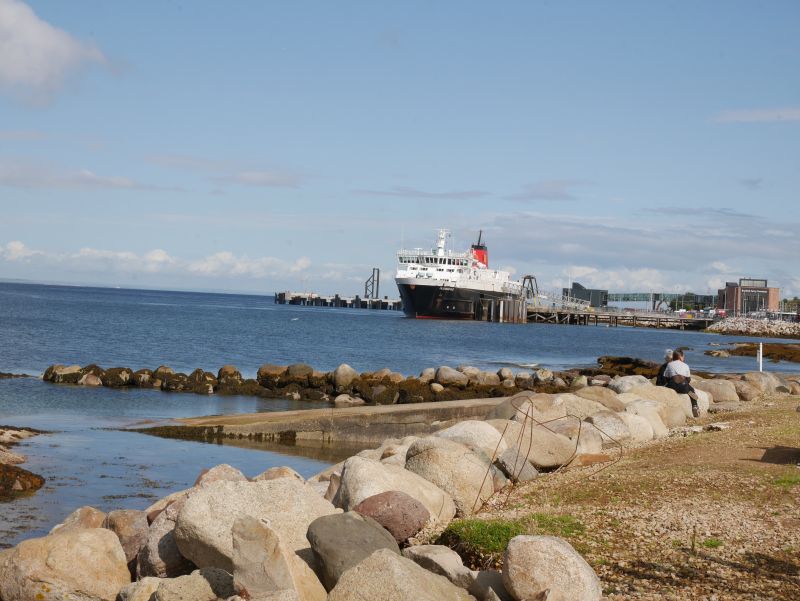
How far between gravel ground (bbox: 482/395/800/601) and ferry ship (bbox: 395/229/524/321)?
240 feet

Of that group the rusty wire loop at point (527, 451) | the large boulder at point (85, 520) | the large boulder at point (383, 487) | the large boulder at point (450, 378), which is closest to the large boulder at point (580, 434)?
the rusty wire loop at point (527, 451)

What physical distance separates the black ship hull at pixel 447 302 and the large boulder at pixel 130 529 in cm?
7564

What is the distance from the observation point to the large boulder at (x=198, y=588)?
19.5 feet

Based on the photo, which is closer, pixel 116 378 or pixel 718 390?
pixel 718 390

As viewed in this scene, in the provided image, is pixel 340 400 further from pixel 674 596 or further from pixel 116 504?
pixel 674 596

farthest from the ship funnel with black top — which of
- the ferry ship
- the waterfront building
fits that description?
the waterfront building

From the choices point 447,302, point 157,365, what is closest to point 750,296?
point 447,302

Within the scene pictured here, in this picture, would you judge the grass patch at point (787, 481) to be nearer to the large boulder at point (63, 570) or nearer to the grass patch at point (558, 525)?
the grass patch at point (558, 525)

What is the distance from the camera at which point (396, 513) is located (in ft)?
23.5

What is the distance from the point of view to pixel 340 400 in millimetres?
23844

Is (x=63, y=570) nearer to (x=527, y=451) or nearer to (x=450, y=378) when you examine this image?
(x=527, y=451)

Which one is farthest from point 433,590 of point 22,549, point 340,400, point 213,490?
point 340,400

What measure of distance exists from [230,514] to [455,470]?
2602 millimetres

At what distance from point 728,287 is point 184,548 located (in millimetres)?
144939
